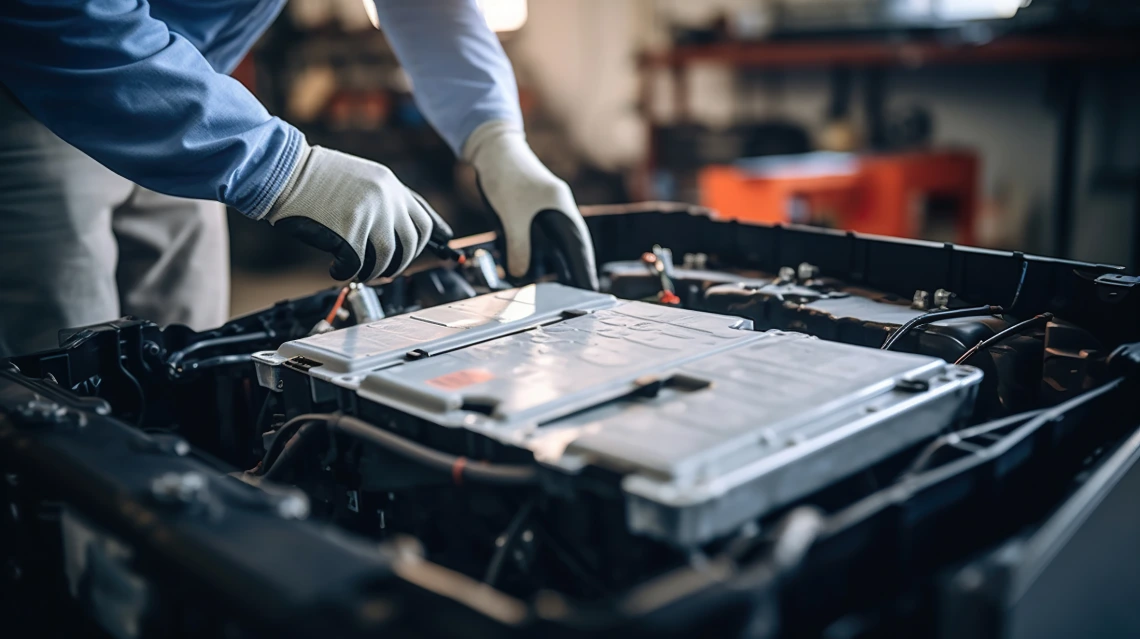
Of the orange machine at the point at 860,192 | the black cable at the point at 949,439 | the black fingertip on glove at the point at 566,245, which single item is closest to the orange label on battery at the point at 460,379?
the black cable at the point at 949,439

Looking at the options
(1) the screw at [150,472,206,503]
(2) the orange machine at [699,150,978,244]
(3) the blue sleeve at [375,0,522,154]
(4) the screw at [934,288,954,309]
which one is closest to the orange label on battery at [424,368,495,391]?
(1) the screw at [150,472,206,503]

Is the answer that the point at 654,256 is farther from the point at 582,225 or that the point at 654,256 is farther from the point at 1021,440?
the point at 1021,440

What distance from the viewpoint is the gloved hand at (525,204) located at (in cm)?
126

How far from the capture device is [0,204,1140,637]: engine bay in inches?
19.1

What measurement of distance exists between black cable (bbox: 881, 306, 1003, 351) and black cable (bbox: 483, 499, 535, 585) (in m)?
0.47

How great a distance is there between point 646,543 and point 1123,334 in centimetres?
60

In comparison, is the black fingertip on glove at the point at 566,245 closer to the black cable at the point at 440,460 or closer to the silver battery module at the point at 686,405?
the silver battery module at the point at 686,405

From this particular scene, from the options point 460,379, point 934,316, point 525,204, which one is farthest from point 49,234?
point 934,316


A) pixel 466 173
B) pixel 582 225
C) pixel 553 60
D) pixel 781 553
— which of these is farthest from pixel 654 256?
pixel 553 60

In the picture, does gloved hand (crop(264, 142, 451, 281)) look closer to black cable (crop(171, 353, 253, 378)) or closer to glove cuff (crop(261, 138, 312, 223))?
glove cuff (crop(261, 138, 312, 223))

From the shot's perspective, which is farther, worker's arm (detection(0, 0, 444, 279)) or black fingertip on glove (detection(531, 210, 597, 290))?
black fingertip on glove (detection(531, 210, 597, 290))

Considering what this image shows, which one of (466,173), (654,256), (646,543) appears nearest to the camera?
(646,543)

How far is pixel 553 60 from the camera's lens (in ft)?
17.9

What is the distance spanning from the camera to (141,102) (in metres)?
0.99
